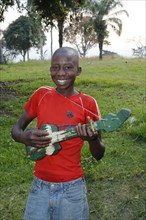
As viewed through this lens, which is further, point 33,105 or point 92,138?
point 33,105

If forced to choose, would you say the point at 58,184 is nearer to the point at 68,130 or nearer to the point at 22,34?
the point at 68,130

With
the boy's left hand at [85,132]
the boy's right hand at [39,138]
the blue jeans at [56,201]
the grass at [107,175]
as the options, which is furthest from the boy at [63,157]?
the grass at [107,175]

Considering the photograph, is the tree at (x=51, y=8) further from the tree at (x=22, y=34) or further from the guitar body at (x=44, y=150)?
the tree at (x=22, y=34)

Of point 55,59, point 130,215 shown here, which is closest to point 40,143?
point 55,59

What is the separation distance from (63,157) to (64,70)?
21.7 inches

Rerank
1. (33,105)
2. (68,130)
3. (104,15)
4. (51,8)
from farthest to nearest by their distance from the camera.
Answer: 1. (104,15)
2. (51,8)
3. (33,105)
4. (68,130)

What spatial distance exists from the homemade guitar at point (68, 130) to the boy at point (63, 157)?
3.5 inches

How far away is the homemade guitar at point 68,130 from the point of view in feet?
6.50

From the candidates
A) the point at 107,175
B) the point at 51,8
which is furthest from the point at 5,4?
the point at 107,175

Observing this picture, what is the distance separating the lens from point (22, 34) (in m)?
40.1

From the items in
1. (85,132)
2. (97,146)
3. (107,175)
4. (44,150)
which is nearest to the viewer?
(85,132)

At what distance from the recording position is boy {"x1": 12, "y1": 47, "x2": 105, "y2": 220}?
88.7 inches

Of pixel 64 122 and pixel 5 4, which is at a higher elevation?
pixel 5 4

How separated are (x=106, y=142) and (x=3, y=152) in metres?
1.80
